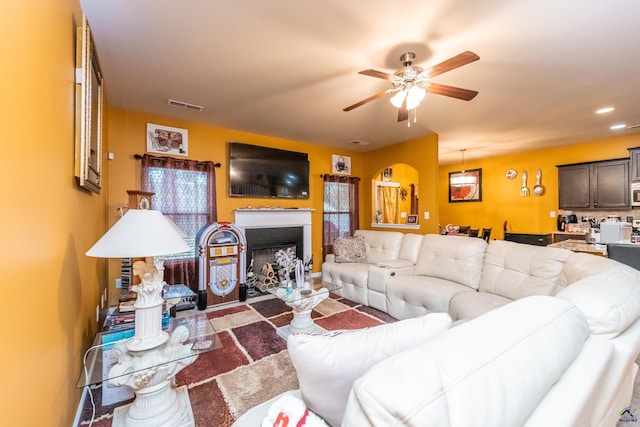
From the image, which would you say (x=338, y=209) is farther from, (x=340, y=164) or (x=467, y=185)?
(x=467, y=185)

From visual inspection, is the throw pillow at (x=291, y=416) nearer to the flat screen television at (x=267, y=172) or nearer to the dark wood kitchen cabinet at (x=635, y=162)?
the flat screen television at (x=267, y=172)

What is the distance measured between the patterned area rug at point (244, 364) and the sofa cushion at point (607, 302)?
170cm

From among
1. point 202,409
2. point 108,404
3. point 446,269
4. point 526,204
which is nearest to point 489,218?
point 526,204

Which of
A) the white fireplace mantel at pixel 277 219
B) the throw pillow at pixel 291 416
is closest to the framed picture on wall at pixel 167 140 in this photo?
the white fireplace mantel at pixel 277 219

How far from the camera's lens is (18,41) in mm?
878

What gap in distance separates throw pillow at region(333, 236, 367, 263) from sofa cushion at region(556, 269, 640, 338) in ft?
9.48

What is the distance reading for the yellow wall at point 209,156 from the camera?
3.49 metres

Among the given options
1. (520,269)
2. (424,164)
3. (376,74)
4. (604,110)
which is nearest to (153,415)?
(376,74)

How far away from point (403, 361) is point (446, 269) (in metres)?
2.80

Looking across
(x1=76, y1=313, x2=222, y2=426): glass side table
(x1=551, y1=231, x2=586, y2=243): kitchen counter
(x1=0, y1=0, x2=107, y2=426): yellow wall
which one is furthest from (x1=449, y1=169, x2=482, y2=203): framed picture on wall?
(x1=0, y1=0, x2=107, y2=426): yellow wall

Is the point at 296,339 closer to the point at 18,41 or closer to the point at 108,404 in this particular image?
the point at 18,41

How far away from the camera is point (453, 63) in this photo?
1937 mm

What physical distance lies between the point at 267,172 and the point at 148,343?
3.37 m

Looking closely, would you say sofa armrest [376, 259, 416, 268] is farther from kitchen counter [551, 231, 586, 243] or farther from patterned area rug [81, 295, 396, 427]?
kitchen counter [551, 231, 586, 243]
